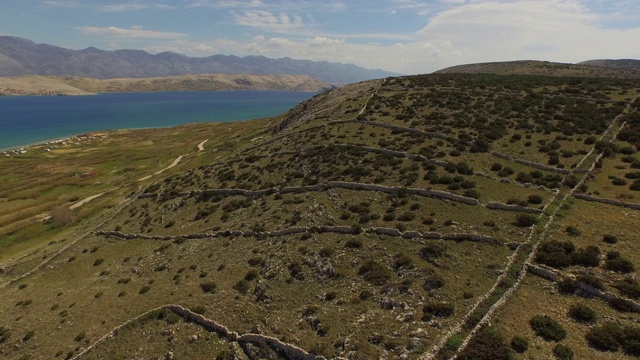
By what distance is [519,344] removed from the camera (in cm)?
2359

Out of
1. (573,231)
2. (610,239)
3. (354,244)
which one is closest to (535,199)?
(573,231)

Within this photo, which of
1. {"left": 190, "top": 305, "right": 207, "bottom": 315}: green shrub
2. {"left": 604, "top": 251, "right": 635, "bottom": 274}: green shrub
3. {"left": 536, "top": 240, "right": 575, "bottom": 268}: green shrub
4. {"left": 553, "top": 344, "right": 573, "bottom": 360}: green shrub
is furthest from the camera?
{"left": 190, "top": 305, "right": 207, "bottom": 315}: green shrub

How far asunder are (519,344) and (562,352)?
2.37 meters

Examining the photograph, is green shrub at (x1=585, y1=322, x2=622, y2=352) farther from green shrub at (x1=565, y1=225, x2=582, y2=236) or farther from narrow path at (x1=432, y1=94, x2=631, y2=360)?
green shrub at (x1=565, y1=225, x2=582, y2=236)

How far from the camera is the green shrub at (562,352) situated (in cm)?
2264

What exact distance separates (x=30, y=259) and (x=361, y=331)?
55604mm

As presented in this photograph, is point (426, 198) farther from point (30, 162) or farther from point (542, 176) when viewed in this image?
point (30, 162)

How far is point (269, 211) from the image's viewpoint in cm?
5153

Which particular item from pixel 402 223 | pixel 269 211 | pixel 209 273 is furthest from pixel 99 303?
pixel 402 223

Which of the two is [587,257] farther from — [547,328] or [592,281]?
[547,328]

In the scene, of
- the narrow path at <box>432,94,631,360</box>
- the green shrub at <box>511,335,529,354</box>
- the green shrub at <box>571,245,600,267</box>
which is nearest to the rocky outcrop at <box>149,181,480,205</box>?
the narrow path at <box>432,94,631,360</box>

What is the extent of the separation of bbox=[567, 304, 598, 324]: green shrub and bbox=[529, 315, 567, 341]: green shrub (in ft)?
5.84

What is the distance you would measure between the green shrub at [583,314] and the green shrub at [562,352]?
3340mm

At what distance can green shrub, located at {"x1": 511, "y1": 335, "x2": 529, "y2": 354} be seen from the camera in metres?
23.4
